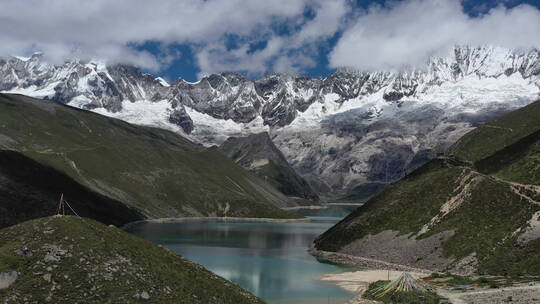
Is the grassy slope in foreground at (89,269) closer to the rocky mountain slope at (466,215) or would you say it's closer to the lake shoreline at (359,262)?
the rocky mountain slope at (466,215)

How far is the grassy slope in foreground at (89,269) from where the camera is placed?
42.3 metres

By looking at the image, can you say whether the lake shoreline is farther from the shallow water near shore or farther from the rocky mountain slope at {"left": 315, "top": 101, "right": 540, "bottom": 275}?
the shallow water near shore

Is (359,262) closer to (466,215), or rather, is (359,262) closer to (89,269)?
(466,215)

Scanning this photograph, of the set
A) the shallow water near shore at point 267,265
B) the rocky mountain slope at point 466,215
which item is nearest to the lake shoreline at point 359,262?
the rocky mountain slope at point 466,215

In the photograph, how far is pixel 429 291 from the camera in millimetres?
75938

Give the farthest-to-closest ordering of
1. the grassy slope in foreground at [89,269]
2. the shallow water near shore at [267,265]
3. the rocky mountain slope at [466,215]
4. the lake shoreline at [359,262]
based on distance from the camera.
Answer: the lake shoreline at [359,262], the rocky mountain slope at [466,215], the shallow water near shore at [267,265], the grassy slope in foreground at [89,269]

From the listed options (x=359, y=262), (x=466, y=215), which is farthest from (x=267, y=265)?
(x=466, y=215)

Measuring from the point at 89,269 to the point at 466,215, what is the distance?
93495mm

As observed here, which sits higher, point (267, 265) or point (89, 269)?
point (89, 269)

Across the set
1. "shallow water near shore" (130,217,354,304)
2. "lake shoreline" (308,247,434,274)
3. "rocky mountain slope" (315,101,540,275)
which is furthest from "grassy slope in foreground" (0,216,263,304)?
"lake shoreline" (308,247,434,274)

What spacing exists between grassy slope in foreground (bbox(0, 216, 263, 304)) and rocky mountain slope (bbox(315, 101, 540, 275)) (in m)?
57.6

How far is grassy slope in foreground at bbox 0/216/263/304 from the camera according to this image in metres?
42.3

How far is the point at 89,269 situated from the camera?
4484 cm

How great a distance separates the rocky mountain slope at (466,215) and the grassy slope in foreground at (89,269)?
57570mm
